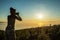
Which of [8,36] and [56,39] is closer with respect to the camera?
[8,36]

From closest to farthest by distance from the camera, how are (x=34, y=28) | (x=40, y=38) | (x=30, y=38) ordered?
(x=40, y=38)
(x=30, y=38)
(x=34, y=28)

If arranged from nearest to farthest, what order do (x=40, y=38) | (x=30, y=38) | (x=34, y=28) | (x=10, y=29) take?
(x=10, y=29), (x=40, y=38), (x=30, y=38), (x=34, y=28)

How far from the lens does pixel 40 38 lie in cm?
1495

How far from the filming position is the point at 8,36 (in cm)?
656

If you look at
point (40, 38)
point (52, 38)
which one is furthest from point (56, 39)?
point (40, 38)

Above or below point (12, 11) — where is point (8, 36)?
below

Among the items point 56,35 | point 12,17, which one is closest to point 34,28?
point 56,35

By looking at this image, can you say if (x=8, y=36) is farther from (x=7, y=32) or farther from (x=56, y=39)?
(x=56, y=39)

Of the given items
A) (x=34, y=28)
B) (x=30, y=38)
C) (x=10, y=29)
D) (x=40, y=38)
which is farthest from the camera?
(x=34, y=28)

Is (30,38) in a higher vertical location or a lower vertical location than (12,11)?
lower

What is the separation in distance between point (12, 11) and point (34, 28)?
14337 millimetres

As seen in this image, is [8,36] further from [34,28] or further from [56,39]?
[34,28]

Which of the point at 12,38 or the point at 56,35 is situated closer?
the point at 12,38

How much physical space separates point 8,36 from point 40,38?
857 centimetres
